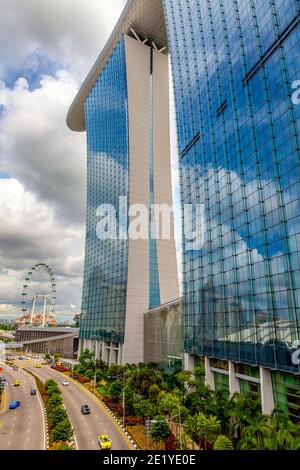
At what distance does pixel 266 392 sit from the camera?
135 feet

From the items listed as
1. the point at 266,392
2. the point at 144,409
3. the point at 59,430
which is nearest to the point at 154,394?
the point at 144,409

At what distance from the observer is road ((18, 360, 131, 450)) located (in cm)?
4459

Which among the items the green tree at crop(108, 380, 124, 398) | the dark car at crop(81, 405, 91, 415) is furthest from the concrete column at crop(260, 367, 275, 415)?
the dark car at crop(81, 405, 91, 415)

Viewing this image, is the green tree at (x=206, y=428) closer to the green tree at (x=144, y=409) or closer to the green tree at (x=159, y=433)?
the green tree at (x=159, y=433)

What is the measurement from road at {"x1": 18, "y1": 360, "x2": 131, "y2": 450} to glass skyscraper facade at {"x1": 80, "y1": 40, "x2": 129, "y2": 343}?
22.1m

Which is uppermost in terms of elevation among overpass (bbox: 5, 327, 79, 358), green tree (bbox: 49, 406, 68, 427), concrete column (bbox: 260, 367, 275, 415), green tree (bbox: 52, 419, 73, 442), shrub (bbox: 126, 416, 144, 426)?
overpass (bbox: 5, 327, 79, 358)

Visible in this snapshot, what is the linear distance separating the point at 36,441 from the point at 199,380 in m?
25.8

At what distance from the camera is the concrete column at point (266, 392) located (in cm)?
4062

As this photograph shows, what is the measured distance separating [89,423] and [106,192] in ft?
271

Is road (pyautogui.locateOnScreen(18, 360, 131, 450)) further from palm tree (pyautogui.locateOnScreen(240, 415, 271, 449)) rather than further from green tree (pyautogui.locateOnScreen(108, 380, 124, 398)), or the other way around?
palm tree (pyautogui.locateOnScreen(240, 415, 271, 449))

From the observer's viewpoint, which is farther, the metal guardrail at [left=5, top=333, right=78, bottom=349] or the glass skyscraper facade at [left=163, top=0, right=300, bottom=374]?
the metal guardrail at [left=5, top=333, right=78, bottom=349]

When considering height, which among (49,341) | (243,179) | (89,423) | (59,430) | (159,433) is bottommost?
(89,423)

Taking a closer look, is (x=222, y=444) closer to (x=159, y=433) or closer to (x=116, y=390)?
A: (x=159, y=433)
